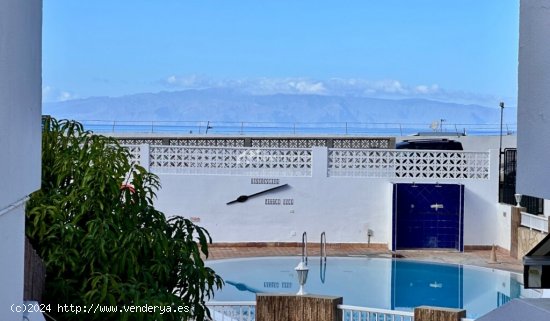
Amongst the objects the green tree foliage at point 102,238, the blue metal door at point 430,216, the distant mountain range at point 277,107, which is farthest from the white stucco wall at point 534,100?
the distant mountain range at point 277,107

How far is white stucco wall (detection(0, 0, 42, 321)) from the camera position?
248 cm

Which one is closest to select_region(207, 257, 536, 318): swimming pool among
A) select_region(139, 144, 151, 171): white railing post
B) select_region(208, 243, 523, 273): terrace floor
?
select_region(208, 243, 523, 273): terrace floor

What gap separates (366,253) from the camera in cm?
1648

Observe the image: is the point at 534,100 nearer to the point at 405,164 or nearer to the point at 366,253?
the point at 366,253

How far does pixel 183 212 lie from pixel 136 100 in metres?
104

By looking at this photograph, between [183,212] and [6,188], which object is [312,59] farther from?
[6,188]

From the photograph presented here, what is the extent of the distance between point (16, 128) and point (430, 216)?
1533cm

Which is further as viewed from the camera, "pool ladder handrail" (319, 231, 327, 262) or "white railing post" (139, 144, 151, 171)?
"white railing post" (139, 144, 151, 171)

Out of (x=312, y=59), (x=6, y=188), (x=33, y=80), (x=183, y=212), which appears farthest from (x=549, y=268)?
(x=312, y=59)

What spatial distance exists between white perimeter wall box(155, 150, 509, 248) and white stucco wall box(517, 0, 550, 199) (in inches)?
601

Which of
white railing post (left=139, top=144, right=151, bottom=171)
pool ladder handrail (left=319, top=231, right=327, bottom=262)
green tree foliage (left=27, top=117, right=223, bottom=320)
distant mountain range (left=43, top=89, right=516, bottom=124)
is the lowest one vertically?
Answer: pool ladder handrail (left=319, top=231, right=327, bottom=262)

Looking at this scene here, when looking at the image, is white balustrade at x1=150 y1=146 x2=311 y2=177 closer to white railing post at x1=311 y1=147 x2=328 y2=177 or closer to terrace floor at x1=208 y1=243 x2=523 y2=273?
white railing post at x1=311 y1=147 x2=328 y2=177

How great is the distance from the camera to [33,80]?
125 inches

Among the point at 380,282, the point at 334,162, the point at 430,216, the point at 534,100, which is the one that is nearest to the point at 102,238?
the point at 534,100
